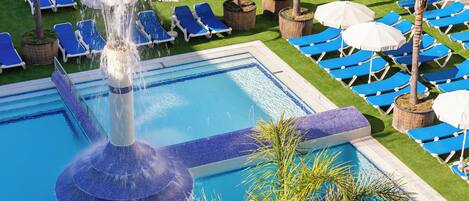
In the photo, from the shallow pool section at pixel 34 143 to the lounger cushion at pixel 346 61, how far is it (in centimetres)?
618

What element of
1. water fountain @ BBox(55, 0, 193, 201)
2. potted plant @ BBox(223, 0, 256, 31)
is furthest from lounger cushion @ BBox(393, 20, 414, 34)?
water fountain @ BBox(55, 0, 193, 201)

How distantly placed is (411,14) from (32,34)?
34.7ft

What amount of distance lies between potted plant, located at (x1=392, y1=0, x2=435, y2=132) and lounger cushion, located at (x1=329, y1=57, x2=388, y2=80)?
1.86 m

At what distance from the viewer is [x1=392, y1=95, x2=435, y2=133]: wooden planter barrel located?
16891 millimetres

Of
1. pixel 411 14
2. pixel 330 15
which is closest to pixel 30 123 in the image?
pixel 330 15

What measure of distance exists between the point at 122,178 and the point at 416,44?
7.05m

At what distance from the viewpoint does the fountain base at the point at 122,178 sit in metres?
13.3

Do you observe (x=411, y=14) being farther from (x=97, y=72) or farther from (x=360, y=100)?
(x=97, y=72)

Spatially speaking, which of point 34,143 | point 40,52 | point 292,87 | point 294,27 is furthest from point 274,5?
point 34,143

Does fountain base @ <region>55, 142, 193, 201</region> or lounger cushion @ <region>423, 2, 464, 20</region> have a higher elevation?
fountain base @ <region>55, 142, 193, 201</region>

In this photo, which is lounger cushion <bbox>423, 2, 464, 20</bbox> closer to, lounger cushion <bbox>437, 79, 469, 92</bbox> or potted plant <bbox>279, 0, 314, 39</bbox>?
potted plant <bbox>279, 0, 314, 39</bbox>

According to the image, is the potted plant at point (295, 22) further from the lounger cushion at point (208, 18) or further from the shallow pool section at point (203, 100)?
the lounger cushion at point (208, 18)

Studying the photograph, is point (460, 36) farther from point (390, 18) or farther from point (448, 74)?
point (448, 74)

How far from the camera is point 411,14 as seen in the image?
23328 millimetres
